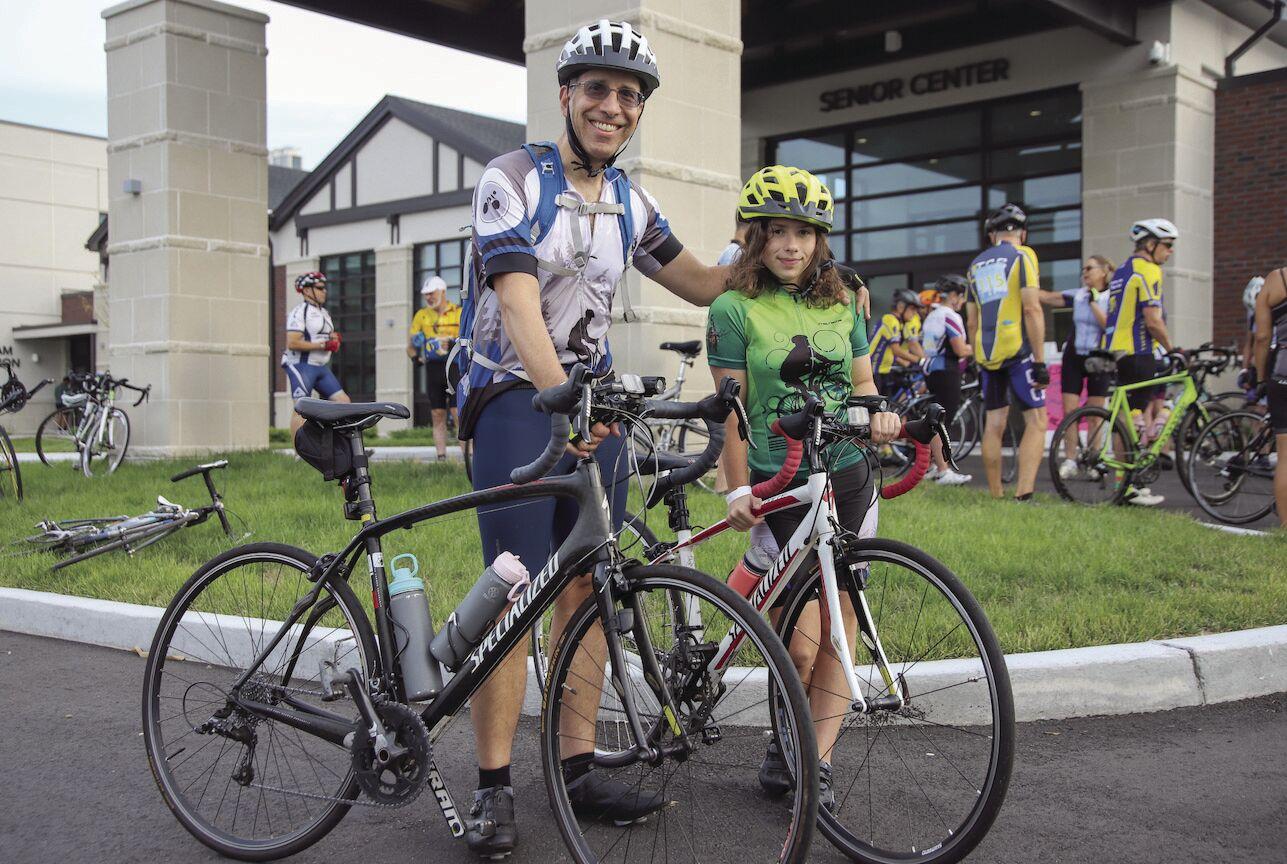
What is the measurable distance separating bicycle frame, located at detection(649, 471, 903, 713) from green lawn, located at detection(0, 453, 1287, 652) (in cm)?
76

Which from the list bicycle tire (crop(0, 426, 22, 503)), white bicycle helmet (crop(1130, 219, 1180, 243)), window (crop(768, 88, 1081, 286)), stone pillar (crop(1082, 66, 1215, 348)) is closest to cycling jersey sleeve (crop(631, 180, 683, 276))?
white bicycle helmet (crop(1130, 219, 1180, 243))

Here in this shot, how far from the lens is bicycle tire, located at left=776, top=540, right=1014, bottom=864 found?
2902 millimetres

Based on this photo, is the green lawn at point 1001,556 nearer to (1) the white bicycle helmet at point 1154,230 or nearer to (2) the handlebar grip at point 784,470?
(2) the handlebar grip at point 784,470

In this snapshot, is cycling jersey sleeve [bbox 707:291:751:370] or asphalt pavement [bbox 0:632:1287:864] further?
cycling jersey sleeve [bbox 707:291:751:370]

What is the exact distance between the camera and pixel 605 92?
10.5ft

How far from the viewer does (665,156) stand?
9.40 metres

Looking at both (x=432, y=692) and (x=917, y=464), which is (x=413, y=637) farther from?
(x=917, y=464)

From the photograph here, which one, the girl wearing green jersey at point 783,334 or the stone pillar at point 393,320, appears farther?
the stone pillar at point 393,320

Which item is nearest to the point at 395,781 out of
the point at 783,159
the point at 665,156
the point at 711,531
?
the point at 711,531

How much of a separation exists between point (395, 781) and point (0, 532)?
625 centimetres

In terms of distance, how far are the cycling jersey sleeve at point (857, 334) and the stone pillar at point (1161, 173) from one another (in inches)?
491

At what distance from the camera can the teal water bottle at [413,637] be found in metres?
3.16

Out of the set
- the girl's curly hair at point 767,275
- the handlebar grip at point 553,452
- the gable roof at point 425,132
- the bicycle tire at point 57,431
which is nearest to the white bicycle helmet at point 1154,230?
the girl's curly hair at point 767,275

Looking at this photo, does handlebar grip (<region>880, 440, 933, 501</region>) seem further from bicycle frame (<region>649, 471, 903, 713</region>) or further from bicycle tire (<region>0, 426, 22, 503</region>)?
bicycle tire (<region>0, 426, 22, 503</region>)
